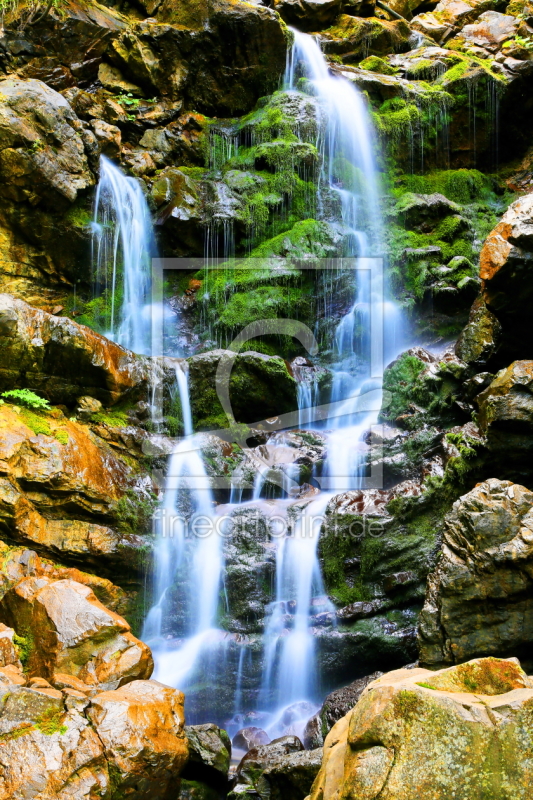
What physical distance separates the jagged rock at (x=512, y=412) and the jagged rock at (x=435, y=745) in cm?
372

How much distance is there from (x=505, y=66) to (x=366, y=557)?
13.7 m

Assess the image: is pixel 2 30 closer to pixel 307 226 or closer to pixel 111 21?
pixel 111 21

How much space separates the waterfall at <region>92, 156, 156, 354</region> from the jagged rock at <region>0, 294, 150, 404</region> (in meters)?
2.55

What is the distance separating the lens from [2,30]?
518 inches

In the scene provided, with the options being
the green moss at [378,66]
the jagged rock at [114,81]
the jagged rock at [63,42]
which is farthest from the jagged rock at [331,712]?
the green moss at [378,66]

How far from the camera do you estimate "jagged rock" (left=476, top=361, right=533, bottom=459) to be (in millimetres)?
6289

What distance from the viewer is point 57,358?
8.82 m

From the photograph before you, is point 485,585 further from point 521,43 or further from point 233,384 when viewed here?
point 521,43

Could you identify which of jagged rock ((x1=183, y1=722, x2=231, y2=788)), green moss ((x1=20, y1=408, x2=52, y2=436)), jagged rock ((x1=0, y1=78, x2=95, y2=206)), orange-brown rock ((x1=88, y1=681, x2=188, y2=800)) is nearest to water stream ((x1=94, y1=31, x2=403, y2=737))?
jagged rock ((x1=0, y1=78, x2=95, y2=206))

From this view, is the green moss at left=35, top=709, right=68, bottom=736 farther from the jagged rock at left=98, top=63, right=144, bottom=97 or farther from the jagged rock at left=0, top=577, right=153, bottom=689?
the jagged rock at left=98, top=63, right=144, bottom=97

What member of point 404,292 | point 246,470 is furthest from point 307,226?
point 246,470

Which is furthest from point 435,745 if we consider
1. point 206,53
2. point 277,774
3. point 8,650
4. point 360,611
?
point 206,53

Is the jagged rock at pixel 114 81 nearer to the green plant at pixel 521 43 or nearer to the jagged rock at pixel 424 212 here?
the jagged rock at pixel 424 212

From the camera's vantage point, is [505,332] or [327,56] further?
[327,56]
